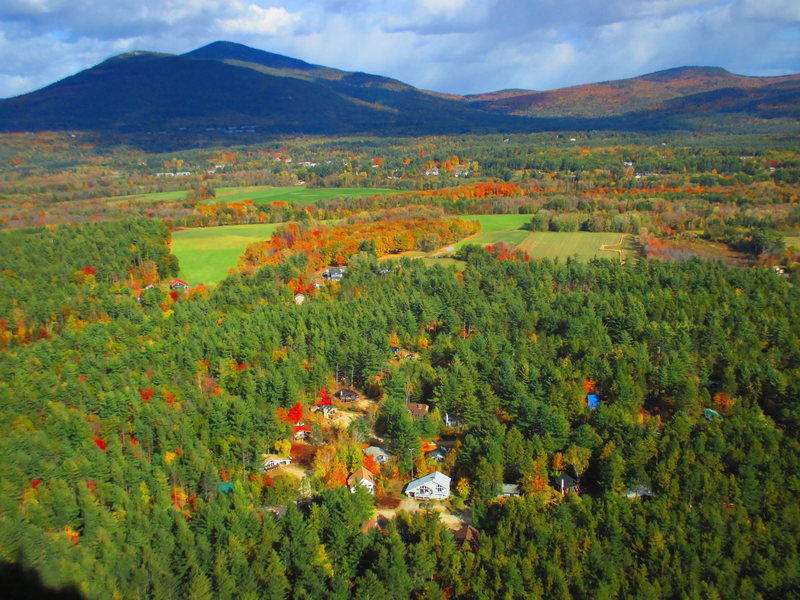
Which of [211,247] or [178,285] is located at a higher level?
[211,247]

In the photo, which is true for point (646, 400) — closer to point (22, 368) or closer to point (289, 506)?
point (289, 506)

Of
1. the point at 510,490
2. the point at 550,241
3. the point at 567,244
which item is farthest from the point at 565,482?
the point at 550,241

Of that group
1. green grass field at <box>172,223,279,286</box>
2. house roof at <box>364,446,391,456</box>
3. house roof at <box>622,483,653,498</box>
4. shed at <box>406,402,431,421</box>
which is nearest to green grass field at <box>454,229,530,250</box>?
green grass field at <box>172,223,279,286</box>

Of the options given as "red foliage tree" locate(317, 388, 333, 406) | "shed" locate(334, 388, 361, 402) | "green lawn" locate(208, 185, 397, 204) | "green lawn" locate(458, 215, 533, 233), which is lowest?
"shed" locate(334, 388, 361, 402)

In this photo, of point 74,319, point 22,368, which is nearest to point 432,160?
point 74,319

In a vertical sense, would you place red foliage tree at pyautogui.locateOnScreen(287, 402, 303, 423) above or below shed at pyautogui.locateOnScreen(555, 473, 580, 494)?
above

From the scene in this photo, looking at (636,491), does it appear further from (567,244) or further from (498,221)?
(498,221)

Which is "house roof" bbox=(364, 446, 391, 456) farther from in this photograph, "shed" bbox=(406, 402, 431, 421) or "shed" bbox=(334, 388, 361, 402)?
"shed" bbox=(334, 388, 361, 402)
